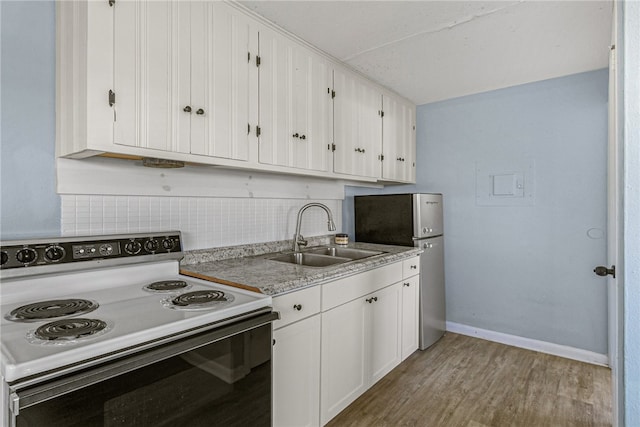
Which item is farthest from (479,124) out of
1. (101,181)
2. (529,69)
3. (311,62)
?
(101,181)

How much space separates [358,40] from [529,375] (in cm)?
259

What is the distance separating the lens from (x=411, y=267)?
2.65 meters

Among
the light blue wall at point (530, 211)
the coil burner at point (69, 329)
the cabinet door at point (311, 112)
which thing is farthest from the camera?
the light blue wall at point (530, 211)

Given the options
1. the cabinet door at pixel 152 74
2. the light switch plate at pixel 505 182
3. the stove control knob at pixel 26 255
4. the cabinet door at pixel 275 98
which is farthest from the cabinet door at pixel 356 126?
the stove control knob at pixel 26 255

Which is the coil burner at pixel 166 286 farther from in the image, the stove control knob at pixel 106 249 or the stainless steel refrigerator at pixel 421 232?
the stainless steel refrigerator at pixel 421 232

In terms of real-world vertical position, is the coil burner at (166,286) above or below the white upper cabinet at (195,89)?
below

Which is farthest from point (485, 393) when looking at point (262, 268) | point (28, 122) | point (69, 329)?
point (28, 122)

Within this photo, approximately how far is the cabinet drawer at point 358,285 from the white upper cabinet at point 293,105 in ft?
2.47

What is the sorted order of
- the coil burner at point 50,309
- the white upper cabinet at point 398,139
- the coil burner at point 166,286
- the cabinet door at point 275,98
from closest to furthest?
1. the coil burner at point 50,309
2. the coil burner at point 166,286
3. the cabinet door at point 275,98
4. the white upper cabinet at point 398,139

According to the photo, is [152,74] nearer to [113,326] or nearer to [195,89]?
[195,89]

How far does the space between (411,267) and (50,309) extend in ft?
7.19

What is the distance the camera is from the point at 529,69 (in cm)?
261

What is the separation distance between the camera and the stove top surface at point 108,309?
0.88 m

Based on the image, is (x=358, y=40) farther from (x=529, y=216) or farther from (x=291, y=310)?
(x=529, y=216)
